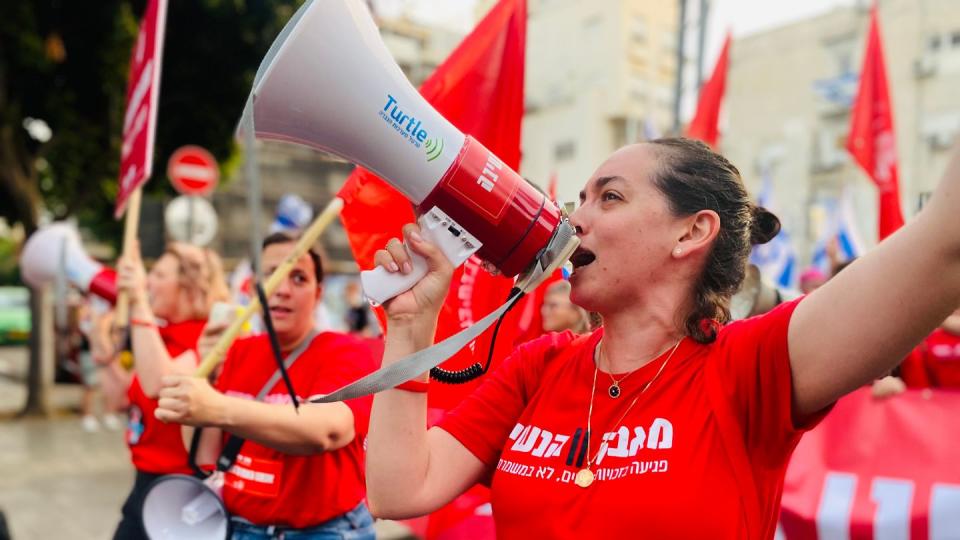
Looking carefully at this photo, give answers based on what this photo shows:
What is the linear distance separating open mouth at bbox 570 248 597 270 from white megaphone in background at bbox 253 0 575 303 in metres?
0.08

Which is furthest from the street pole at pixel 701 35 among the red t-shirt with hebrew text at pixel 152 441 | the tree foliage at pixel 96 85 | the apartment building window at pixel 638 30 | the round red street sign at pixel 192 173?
the apartment building window at pixel 638 30

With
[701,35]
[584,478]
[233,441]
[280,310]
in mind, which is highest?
[701,35]

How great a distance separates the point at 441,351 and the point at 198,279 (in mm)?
2430

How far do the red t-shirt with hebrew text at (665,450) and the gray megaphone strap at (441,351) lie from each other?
230mm

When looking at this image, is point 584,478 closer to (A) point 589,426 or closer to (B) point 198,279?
(A) point 589,426

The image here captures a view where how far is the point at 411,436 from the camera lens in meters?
1.61

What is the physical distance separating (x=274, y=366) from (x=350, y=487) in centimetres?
46

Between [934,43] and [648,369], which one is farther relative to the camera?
[934,43]

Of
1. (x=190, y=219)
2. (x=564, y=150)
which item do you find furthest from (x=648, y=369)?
(x=564, y=150)

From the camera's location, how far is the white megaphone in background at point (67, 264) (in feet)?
13.6

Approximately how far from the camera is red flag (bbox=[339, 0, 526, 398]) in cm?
255

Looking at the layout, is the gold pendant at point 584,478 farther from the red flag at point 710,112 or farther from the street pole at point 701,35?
the street pole at point 701,35

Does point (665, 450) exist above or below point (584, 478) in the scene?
above

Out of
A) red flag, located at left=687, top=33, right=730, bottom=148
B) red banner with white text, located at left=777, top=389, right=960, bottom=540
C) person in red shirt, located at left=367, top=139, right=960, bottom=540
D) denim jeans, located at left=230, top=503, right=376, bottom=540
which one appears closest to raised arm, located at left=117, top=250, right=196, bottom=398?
denim jeans, located at left=230, top=503, right=376, bottom=540
